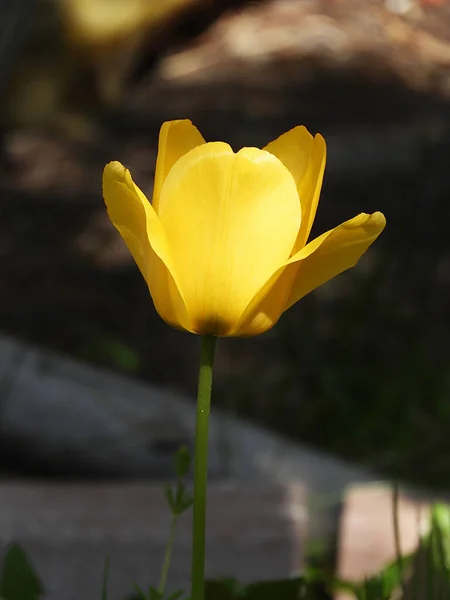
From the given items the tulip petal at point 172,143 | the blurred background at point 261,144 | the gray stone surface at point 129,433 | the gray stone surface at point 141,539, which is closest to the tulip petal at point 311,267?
the tulip petal at point 172,143

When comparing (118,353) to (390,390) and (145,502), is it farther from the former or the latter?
(145,502)

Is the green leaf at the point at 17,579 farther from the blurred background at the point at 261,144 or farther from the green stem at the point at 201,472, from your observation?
the blurred background at the point at 261,144

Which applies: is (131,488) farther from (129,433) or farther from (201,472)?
(201,472)

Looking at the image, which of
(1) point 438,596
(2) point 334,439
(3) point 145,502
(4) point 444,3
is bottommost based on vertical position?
(1) point 438,596

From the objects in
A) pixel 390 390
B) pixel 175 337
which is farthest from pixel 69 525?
pixel 175 337

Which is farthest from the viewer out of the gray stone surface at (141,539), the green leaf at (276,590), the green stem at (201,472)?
the gray stone surface at (141,539)

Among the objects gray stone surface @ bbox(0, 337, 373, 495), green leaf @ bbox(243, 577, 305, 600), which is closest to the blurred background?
gray stone surface @ bbox(0, 337, 373, 495)
